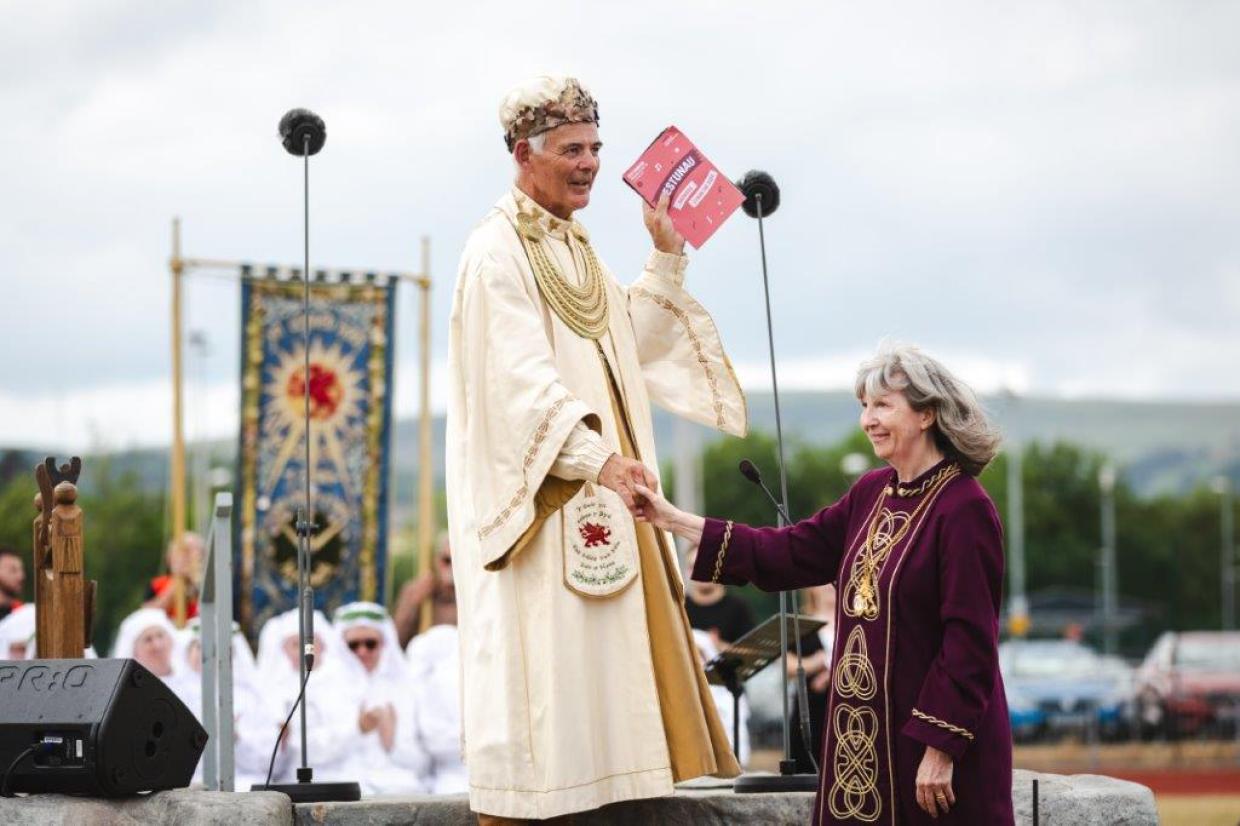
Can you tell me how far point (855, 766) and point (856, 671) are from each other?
239 millimetres

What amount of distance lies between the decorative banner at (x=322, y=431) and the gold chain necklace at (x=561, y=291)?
702cm

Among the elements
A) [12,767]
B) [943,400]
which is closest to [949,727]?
[943,400]

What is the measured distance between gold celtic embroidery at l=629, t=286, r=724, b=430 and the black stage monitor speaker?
1.87 metres

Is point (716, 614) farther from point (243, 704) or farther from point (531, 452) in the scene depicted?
point (531, 452)

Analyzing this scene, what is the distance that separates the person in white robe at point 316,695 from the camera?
10352 millimetres

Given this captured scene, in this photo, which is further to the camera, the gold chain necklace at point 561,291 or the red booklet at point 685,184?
the red booklet at point 685,184

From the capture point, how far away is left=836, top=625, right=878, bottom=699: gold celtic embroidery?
504 cm

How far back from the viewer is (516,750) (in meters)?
5.39

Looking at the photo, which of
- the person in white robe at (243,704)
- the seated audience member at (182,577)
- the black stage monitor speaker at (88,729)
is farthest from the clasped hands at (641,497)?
the seated audience member at (182,577)

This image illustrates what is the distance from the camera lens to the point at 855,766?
5043 mm

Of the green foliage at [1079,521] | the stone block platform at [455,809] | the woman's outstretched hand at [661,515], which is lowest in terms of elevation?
the green foliage at [1079,521]

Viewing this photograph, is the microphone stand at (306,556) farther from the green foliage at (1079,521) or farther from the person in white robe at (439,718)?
the green foliage at (1079,521)

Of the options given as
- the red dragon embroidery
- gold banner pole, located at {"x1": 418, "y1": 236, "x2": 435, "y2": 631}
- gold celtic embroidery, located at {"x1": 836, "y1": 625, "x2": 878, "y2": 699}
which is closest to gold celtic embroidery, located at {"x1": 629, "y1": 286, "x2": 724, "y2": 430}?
the red dragon embroidery

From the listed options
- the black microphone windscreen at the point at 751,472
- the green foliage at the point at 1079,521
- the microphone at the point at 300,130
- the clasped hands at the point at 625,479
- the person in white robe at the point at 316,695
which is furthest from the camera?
the green foliage at the point at 1079,521
